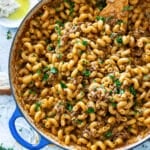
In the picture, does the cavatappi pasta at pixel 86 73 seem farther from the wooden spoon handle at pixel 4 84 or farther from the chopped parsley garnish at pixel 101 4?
the wooden spoon handle at pixel 4 84

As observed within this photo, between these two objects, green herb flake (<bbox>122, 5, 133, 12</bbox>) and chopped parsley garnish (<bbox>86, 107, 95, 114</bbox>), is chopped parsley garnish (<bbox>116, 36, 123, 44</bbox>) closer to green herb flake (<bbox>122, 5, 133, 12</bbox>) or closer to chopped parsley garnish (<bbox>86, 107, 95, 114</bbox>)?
green herb flake (<bbox>122, 5, 133, 12</bbox>)

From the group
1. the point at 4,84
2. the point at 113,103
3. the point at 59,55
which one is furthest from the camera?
the point at 4,84

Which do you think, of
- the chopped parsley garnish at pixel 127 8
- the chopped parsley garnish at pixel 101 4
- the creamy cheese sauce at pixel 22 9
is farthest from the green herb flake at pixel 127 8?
the creamy cheese sauce at pixel 22 9

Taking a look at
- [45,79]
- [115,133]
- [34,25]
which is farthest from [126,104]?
[34,25]

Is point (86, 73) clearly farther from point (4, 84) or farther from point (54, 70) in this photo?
point (4, 84)

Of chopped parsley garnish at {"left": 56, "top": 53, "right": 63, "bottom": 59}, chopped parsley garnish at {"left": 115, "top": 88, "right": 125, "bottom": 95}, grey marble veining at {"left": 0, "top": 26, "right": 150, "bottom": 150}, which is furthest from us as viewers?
Answer: grey marble veining at {"left": 0, "top": 26, "right": 150, "bottom": 150}

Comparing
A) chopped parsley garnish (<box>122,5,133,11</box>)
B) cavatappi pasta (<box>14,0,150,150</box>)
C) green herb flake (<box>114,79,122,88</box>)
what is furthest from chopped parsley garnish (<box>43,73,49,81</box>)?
chopped parsley garnish (<box>122,5,133,11</box>)

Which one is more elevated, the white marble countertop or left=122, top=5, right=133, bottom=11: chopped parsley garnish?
left=122, top=5, right=133, bottom=11: chopped parsley garnish

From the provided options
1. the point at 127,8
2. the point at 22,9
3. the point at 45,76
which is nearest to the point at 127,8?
the point at 127,8

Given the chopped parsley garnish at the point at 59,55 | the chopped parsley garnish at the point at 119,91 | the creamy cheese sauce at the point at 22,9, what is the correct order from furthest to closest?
the creamy cheese sauce at the point at 22,9
the chopped parsley garnish at the point at 59,55
the chopped parsley garnish at the point at 119,91
